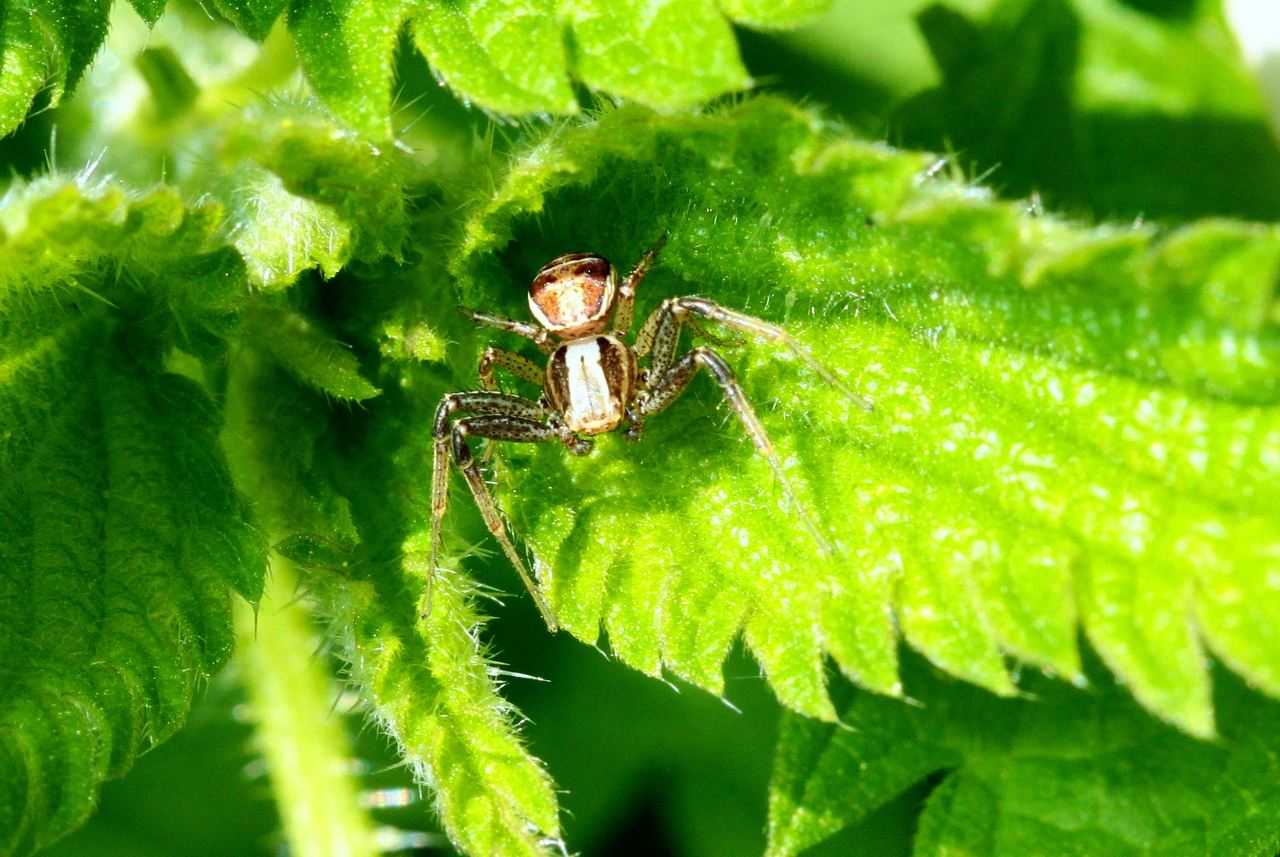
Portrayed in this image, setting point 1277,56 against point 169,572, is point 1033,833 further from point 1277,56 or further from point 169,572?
point 1277,56

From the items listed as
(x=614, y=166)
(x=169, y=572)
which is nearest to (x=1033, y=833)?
(x=614, y=166)

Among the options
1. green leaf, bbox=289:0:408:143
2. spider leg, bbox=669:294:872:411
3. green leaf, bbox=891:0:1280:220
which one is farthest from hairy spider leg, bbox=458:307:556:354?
green leaf, bbox=891:0:1280:220

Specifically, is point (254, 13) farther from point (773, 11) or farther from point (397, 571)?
point (397, 571)

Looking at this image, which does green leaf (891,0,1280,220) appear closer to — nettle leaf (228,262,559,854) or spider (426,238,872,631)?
spider (426,238,872,631)

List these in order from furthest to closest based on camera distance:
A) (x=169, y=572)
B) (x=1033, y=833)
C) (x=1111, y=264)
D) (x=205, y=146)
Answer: (x=205, y=146), (x=1033, y=833), (x=169, y=572), (x=1111, y=264)

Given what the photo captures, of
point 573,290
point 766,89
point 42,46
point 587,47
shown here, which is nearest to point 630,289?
point 573,290

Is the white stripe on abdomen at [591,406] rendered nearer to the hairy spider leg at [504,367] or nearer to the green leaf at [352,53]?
the hairy spider leg at [504,367]

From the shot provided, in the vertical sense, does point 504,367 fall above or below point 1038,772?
above
